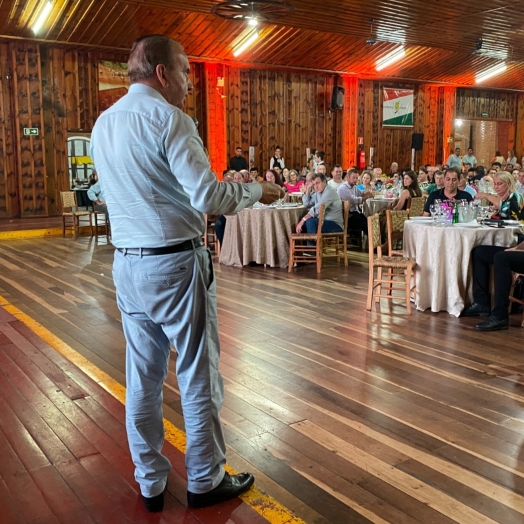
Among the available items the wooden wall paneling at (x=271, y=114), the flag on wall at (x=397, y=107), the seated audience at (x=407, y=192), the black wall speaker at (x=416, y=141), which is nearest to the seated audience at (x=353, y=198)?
the seated audience at (x=407, y=192)

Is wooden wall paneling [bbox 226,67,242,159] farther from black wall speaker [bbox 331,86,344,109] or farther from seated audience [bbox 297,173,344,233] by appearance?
seated audience [bbox 297,173,344,233]

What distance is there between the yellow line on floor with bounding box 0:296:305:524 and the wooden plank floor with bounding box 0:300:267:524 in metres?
0.04

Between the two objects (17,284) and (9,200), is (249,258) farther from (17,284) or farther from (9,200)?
(9,200)

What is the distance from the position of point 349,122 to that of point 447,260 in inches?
495

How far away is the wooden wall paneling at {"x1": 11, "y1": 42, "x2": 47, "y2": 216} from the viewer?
1199cm

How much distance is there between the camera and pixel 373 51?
15.3m

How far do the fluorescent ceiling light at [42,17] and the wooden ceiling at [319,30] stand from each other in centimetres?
10

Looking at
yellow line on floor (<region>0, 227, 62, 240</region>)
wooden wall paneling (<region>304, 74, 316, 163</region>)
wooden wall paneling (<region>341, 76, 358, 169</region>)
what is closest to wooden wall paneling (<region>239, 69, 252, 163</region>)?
wooden wall paneling (<region>304, 74, 316, 163</region>)

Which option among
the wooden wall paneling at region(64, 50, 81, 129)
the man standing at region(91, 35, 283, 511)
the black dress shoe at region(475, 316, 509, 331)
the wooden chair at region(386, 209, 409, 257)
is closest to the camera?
the man standing at region(91, 35, 283, 511)

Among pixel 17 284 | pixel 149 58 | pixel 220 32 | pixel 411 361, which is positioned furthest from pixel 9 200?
pixel 149 58

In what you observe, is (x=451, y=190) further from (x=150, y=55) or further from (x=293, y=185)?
(x=293, y=185)

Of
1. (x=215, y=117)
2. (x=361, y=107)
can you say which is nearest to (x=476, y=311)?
(x=215, y=117)

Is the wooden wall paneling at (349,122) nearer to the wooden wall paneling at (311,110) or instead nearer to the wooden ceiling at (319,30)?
the wooden ceiling at (319,30)

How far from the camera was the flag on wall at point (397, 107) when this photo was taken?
17744mm
